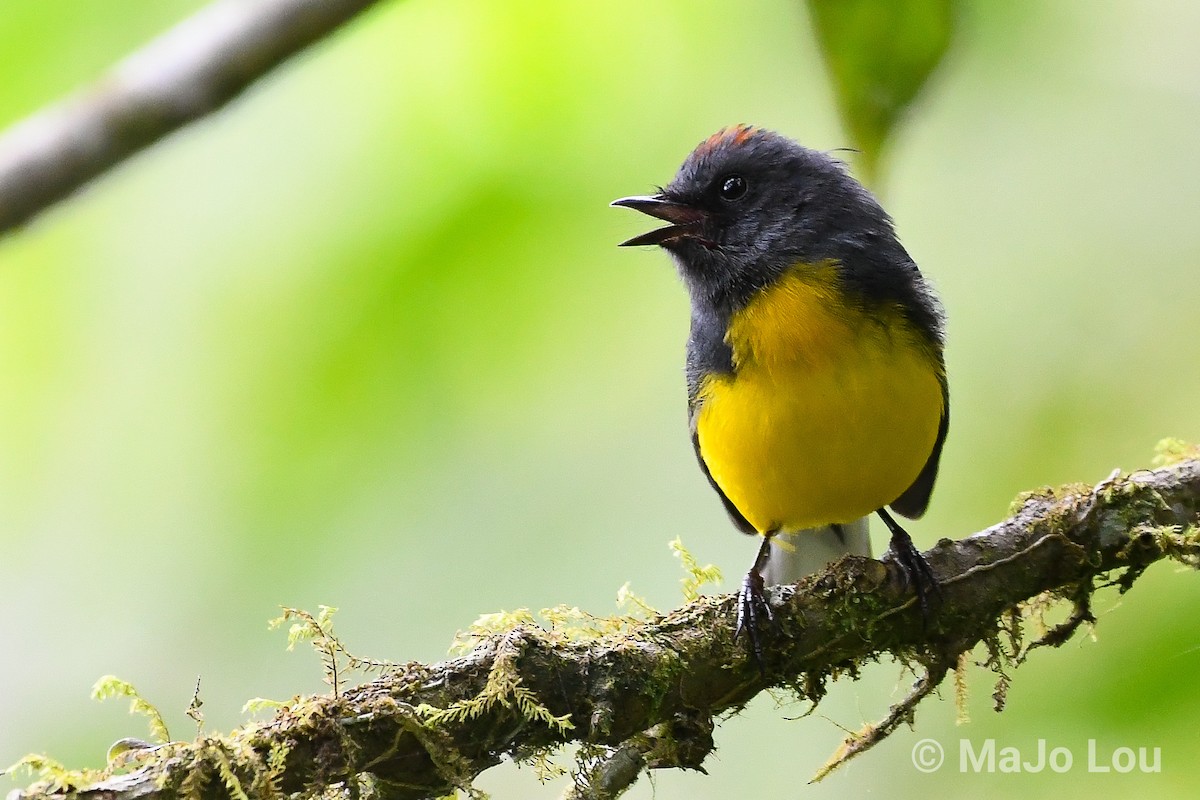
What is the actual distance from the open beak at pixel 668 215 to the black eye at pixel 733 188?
4.2 inches

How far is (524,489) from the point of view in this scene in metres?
4.34

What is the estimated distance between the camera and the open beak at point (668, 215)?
3.71m

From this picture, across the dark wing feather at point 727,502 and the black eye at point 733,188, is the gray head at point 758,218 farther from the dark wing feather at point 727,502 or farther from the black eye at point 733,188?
the dark wing feather at point 727,502

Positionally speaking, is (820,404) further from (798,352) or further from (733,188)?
(733,188)

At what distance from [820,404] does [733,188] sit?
3.70ft

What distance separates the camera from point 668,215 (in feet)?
12.6

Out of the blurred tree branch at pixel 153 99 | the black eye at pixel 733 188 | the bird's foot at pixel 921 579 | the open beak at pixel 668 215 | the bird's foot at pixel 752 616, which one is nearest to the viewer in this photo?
the blurred tree branch at pixel 153 99

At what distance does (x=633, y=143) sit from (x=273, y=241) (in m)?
1.33

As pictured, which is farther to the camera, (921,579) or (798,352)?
(798,352)

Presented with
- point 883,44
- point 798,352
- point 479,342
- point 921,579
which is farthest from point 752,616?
point 479,342

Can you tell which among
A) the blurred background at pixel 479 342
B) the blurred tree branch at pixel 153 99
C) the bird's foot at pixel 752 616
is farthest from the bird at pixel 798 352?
the blurred tree branch at pixel 153 99

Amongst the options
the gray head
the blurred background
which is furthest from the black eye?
the blurred background

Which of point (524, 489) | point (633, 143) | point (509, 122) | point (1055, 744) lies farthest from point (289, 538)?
point (1055, 744)

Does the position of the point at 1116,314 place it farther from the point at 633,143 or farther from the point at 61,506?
the point at 61,506
